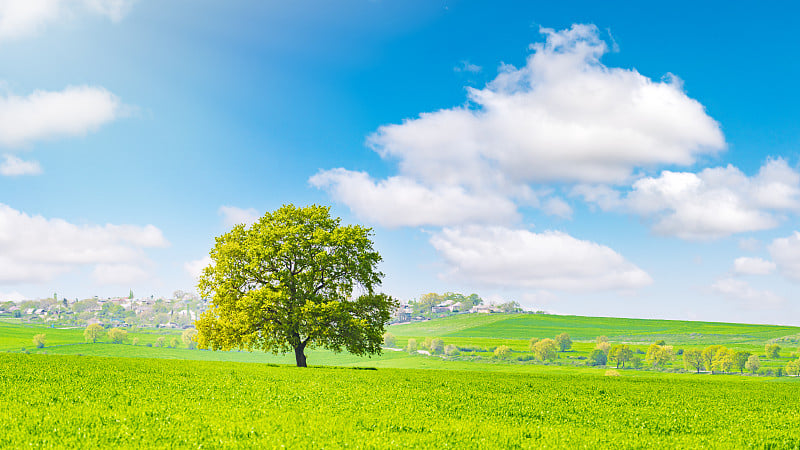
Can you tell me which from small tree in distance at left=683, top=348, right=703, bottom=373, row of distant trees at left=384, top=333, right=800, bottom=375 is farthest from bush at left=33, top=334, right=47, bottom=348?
small tree in distance at left=683, top=348, right=703, bottom=373

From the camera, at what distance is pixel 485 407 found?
20.5m

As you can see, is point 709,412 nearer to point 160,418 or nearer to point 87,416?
point 160,418

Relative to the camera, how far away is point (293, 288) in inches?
1860

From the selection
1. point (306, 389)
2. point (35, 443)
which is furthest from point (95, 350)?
point (35, 443)

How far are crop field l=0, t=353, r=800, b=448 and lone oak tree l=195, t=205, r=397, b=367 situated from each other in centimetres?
1992

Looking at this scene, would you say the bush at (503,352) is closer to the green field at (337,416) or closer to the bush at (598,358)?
the bush at (598,358)

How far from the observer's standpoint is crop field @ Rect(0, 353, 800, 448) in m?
12.7

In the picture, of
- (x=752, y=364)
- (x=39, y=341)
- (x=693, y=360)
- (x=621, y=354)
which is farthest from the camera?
A: (x=39, y=341)

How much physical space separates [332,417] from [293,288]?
1263 inches

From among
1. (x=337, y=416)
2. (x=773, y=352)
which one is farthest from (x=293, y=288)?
(x=773, y=352)

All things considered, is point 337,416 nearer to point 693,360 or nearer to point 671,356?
point 693,360

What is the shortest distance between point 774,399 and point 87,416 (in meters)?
36.3

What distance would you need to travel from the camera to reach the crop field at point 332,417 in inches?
501

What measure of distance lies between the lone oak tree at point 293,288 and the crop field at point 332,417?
65.4 feet
